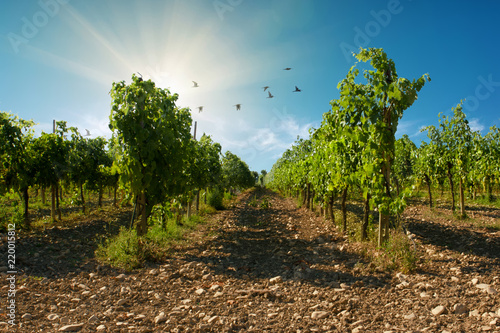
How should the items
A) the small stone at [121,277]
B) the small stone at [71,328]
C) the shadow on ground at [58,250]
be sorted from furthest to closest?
the shadow on ground at [58,250], the small stone at [121,277], the small stone at [71,328]

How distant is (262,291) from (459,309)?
2621 millimetres

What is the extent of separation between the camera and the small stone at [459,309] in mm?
3576

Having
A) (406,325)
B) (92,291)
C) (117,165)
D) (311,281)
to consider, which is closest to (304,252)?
(311,281)

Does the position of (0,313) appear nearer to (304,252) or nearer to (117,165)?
(117,165)

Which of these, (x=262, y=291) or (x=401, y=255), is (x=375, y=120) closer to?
(x=401, y=255)

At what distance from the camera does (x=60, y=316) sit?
3801 millimetres

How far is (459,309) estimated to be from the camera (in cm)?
359

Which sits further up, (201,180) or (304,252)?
(201,180)

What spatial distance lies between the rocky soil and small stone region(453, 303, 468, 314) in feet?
0.05

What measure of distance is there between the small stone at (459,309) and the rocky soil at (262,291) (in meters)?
0.02

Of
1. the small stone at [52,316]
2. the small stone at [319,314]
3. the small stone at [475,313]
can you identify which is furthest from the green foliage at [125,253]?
the small stone at [475,313]

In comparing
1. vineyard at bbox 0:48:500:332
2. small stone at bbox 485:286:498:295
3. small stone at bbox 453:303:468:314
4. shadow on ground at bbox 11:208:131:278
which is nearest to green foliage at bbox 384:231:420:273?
vineyard at bbox 0:48:500:332

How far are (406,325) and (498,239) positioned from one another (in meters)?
6.23

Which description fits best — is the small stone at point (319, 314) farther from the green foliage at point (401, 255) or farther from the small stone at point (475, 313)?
the green foliage at point (401, 255)
